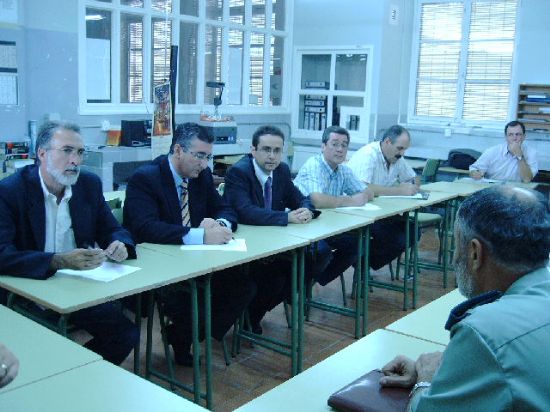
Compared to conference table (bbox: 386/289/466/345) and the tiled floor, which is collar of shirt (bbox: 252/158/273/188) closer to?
the tiled floor

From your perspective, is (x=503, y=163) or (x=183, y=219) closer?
(x=183, y=219)

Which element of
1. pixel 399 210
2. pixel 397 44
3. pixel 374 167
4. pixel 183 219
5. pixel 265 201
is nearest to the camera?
pixel 183 219

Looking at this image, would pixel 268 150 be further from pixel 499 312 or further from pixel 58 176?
pixel 499 312

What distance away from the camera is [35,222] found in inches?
110

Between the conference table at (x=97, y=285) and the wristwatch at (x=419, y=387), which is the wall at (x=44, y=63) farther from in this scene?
the wristwatch at (x=419, y=387)

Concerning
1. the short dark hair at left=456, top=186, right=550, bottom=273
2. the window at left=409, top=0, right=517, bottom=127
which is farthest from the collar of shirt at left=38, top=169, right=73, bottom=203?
the window at left=409, top=0, right=517, bottom=127

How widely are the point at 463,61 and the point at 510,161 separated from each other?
2.41 meters

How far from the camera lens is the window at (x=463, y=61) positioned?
7.98 meters

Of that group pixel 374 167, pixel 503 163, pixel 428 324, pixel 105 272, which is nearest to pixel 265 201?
pixel 374 167

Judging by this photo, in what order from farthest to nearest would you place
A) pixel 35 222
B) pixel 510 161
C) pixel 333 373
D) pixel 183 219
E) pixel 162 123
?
pixel 510 161
pixel 162 123
pixel 183 219
pixel 35 222
pixel 333 373

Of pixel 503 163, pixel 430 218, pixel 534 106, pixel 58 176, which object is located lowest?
pixel 430 218

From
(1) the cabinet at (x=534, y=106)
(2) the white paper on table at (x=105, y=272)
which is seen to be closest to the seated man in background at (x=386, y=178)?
(2) the white paper on table at (x=105, y=272)

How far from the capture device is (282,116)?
912cm

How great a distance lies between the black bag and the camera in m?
7.54
